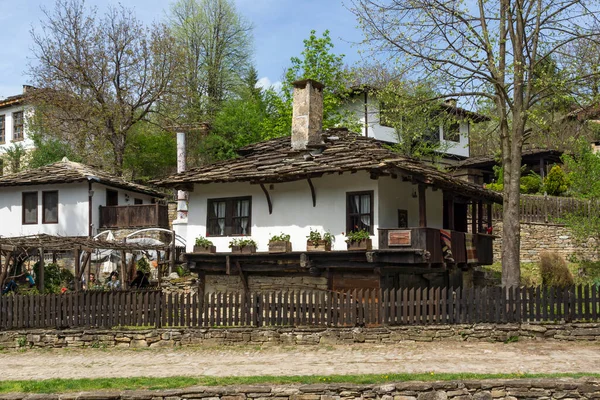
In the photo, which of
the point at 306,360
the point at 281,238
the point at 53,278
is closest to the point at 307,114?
the point at 281,238

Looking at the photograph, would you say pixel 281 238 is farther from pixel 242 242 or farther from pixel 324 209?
pixel 324 209

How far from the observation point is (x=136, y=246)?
77.9ft

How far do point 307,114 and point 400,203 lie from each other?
4.08 meters

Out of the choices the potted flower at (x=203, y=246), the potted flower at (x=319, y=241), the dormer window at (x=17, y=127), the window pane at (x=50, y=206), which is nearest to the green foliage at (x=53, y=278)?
the window pane at (x=50, y=206)

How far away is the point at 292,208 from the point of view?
21.2m

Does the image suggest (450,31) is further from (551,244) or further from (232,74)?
(232,74)

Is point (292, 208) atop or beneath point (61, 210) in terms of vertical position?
beneath

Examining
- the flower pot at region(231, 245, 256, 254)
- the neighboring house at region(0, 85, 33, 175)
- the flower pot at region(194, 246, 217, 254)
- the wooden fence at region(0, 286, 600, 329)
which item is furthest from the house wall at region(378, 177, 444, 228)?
the neighboring house at region(0, 85, 33, 175)

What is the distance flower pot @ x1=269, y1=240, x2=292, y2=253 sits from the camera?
20.7 m

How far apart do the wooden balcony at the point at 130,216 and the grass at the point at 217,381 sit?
21017 mm

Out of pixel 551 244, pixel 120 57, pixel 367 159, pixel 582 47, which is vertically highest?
pixel 120 57

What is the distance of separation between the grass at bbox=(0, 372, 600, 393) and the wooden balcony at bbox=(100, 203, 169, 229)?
21.0 meters

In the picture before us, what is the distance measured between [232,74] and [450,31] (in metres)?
37.3

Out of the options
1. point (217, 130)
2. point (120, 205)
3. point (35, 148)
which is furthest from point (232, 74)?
point (120, 205)
